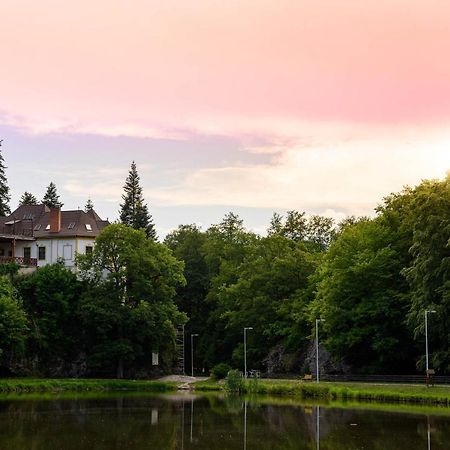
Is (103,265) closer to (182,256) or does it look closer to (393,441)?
(182,256)

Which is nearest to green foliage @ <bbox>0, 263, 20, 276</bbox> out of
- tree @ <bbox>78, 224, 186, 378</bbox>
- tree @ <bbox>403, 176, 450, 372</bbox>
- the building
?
the building

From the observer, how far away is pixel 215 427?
113ft

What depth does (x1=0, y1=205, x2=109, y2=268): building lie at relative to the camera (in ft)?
266

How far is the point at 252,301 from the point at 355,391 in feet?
88.4

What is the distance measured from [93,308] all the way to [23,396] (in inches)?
644

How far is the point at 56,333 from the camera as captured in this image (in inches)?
2911

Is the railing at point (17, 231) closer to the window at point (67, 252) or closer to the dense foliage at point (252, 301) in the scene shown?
the window at point (67, 252)

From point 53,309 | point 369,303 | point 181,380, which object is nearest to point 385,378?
point 369,303

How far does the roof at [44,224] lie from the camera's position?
81.8m

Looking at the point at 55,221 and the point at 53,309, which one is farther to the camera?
the point at 55,221

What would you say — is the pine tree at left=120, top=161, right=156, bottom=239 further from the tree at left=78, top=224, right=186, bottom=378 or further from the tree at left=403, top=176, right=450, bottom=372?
the tree at left=403, top=176, right=450, bottom=372

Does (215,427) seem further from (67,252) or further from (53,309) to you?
(67,252)

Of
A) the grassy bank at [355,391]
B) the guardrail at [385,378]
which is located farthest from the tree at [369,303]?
the grassy bank at [355,391]

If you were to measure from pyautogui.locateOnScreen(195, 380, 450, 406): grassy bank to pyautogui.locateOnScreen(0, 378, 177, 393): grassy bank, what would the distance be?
7923mm
